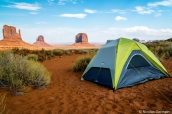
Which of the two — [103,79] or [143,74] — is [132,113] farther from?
[143,74]

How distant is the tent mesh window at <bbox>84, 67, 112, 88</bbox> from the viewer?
5361 millimetres

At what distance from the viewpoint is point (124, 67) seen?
5297 mm

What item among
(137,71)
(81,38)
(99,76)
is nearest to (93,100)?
(99,76)

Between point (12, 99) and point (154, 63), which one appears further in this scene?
point (154, 63)

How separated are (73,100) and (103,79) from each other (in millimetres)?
1794

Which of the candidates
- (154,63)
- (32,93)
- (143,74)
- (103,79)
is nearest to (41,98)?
(32,93)

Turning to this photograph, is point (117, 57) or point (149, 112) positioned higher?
point (117, 57)

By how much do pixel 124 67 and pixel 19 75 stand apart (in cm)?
420

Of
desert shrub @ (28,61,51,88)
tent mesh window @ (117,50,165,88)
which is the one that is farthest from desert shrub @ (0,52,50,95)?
tent mesh window @ (117,50,165,88)

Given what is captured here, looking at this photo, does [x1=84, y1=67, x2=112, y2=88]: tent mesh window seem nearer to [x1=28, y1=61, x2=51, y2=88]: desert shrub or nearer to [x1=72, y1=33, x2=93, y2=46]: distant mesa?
[x1=28, y1=61, x2=51, y2=88]: desert shrub

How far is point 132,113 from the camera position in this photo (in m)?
3.32

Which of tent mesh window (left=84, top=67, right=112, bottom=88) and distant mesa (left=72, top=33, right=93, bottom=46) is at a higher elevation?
distant mesa (left=72, top=33, right=93, bottom=46)

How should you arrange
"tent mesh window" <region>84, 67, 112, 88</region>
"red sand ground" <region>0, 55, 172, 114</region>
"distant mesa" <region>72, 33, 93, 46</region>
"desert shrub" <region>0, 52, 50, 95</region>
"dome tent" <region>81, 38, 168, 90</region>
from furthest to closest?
"distant mesa" <region>72, 33, 93, 46</region> → "tent mesh window" <region>84, 67, 112, 88</region> → "dome tent" <region>81, 38, 168, 90</region> → "desert shrub" <region>0, 52, 50, 95</region> → "red sand ground" <region>0, 55, 172, 114</region>

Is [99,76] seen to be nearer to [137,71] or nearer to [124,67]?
[124,67]
